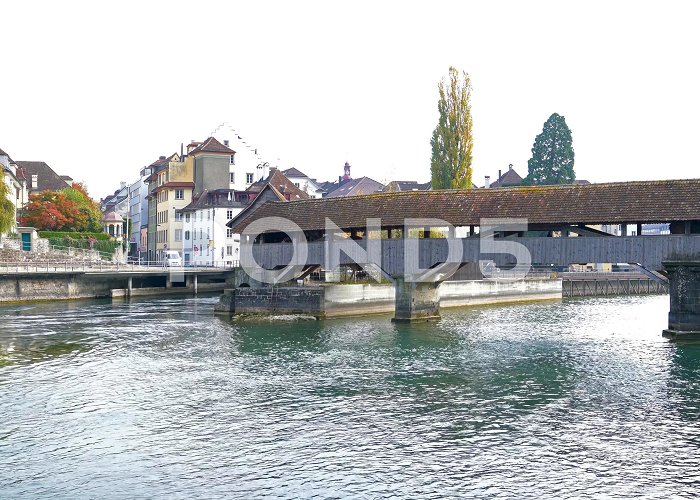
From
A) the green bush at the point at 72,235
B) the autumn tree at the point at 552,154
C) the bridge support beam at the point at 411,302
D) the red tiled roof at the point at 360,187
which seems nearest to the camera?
the bridge support beam at the point at 411,302

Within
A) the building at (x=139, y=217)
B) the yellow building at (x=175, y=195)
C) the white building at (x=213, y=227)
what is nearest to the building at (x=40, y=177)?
the building at (x=139, y=217)

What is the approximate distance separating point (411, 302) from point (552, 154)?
41619 mm

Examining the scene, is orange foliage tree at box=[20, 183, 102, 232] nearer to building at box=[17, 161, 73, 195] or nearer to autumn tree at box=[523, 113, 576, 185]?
building at box=[17, 161, 73, 195]

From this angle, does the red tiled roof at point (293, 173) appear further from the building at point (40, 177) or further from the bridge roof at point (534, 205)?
the bridge roof at point (534, 205)

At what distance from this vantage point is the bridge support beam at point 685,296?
24859 millimetres

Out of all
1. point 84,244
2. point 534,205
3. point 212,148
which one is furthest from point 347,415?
point 212,148

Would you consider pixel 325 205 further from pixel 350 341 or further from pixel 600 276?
pixel 600 276

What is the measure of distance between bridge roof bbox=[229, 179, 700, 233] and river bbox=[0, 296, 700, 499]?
439 centimetres

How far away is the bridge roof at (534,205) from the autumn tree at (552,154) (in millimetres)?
38705

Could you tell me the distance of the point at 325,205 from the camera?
111 feet

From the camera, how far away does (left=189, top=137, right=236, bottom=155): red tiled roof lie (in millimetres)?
67188

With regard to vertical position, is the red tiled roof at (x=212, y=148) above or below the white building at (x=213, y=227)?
above

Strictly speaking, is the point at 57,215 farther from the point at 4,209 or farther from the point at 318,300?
the point at 318,300

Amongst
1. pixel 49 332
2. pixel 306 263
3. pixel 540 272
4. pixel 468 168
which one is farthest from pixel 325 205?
pixel 540 272
